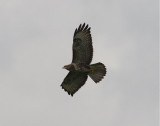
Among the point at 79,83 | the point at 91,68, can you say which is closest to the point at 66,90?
the point at 79,83

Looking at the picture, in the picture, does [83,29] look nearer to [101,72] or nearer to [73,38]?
[73,38]

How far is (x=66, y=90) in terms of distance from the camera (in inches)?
749

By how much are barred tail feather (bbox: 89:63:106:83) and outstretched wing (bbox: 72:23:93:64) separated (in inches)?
12.8

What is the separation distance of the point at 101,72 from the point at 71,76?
137 centimetres

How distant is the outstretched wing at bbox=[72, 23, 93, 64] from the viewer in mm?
17906

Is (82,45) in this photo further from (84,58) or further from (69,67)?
(69,67)

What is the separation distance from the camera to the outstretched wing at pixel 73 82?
18594mm

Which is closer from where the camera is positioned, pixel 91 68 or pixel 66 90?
pixel 91 68

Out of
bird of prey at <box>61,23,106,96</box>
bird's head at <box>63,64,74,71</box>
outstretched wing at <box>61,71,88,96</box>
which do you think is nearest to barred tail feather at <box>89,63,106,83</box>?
bird of prey at <box>61,23,106,96</box>

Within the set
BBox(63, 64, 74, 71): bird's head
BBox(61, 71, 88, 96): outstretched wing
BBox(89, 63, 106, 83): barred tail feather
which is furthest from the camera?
BBox(61, 71, 88, 96): outstretched wing

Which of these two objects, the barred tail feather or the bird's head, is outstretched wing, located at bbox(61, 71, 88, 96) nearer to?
the bird's head

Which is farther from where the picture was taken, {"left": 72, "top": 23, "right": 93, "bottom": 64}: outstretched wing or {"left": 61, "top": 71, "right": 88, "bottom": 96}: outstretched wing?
{"left": 61, "top": 71, "right": 88, "bottom": 96}: outstretched wing

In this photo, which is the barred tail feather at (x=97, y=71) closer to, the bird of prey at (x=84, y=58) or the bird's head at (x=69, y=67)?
the bird of prey at (x=84, y=58)

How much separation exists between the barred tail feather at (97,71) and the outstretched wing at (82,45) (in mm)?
324
